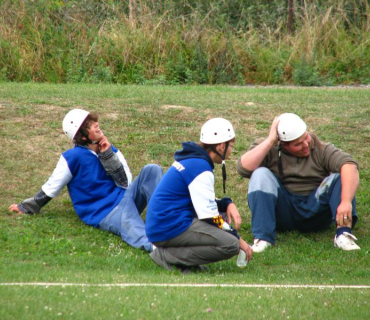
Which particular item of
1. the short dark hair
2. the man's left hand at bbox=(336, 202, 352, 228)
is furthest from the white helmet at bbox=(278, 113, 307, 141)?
the short dark hair

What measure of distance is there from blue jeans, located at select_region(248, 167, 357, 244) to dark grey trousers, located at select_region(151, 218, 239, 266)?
4.15 ft

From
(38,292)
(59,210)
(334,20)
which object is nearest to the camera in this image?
(38,292)

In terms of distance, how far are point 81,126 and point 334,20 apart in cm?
1095

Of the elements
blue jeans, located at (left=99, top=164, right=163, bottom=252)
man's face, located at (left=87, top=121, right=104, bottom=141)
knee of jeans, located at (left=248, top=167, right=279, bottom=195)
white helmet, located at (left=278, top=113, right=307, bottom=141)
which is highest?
white helmet, located at (left=278, top=113, right=307, bottom=141)

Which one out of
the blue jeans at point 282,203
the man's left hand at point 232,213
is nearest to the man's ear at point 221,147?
the man's left hand at point 232,213

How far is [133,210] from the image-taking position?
7914 mm

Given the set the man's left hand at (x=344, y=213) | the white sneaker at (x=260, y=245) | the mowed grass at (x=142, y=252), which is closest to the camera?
the mowed grass at (x=142, y=252)

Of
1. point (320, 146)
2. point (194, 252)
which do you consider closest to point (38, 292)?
point (194, 252)

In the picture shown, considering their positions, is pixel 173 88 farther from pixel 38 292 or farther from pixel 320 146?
pixel 38 292

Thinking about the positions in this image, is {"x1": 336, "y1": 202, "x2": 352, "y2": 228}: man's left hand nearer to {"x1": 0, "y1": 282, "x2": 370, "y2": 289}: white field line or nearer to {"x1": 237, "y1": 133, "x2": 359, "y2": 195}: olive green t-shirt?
{"x1": 237, "y1": 133, "x2": 359, "y2": 195}: olive green t-shirt

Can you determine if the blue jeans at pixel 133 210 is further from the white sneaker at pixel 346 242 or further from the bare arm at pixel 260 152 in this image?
the white sneaker at pixel 346 242

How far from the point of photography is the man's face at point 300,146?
25.6ft

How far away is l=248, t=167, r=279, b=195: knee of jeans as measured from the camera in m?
7.77

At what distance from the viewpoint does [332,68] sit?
16.1 metres
